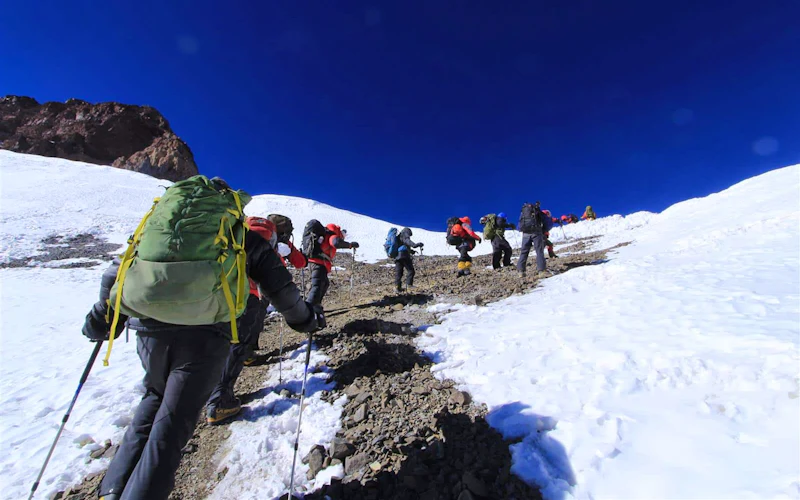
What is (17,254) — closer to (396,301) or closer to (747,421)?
(396,301)

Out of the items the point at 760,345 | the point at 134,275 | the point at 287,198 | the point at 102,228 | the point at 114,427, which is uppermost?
the point at 287,198

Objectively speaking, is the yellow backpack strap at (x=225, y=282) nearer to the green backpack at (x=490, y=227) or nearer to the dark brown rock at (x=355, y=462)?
the dark brown rock at (x=355, y=462)

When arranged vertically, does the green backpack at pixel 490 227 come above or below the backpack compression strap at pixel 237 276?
above

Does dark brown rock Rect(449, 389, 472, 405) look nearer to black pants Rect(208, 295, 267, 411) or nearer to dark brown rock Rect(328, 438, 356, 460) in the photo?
dark brown rock Rect(328, 438, 356, 460)

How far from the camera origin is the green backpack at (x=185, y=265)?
2.04 m

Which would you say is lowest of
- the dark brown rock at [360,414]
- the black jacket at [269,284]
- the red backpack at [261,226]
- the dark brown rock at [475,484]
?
the dark brown rock at [360,414]

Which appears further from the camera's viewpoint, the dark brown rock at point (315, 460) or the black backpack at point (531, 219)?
the black backpack at point (531, 219)

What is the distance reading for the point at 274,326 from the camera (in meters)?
8.69

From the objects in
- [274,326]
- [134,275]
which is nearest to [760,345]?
[134,275]

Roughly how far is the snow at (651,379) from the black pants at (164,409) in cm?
229

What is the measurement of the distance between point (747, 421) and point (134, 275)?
168 inches

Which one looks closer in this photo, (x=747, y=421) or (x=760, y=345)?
(x=747, y=421)

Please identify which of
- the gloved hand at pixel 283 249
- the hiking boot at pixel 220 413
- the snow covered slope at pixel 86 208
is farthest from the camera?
the snow covered slope at pixel 86 208

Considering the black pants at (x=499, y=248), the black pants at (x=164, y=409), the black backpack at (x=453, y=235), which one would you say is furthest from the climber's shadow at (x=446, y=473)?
the black pants at (x=499, y=248)
